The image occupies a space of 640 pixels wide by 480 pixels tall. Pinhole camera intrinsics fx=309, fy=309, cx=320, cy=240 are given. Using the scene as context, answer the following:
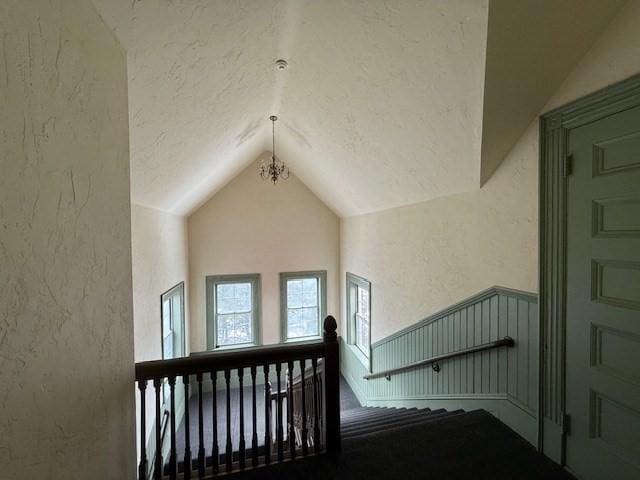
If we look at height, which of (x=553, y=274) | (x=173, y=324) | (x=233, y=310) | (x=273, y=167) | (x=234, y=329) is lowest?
(x=234, y=329)

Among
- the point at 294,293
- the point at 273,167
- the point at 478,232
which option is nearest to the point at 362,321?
the point at 294,293

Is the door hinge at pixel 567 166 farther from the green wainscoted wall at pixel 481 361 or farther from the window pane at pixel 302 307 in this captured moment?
the window pane at pixel 302 307

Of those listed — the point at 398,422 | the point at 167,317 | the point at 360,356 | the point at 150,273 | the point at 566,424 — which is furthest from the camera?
the point at 360,356

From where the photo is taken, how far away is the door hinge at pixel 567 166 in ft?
5.52

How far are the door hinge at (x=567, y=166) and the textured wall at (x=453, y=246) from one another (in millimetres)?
166

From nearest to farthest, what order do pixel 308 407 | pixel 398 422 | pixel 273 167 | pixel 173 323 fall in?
pixel 398 422, pixel 308 407, pixel 273 167, pixel 173 323

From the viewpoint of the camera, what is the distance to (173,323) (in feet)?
14.2

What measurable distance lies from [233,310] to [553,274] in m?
4.81

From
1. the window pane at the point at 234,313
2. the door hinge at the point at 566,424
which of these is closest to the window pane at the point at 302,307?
the window pane at the point at 234,313

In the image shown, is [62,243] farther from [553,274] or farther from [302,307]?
[302,307]

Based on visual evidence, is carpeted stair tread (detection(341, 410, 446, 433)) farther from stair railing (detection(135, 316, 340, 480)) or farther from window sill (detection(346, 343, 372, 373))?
window sill (detection(346, 343, 372, 373))

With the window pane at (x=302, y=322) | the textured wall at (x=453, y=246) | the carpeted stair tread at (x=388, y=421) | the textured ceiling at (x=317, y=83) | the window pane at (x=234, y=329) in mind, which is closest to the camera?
the textured ceiling at (x=317, y=83)

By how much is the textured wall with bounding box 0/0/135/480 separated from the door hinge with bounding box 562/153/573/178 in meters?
2.23

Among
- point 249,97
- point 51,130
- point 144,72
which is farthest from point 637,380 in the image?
point 249,97
